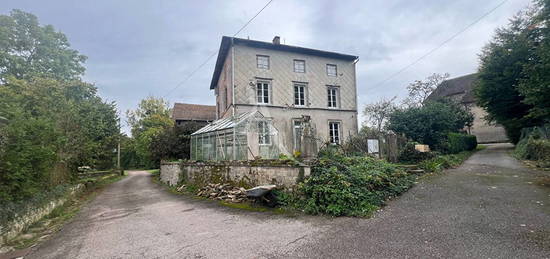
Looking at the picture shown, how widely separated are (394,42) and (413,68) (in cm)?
333

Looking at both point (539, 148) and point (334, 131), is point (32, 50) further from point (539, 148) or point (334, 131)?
point (539, 148)

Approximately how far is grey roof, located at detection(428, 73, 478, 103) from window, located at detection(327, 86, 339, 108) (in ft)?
55.6

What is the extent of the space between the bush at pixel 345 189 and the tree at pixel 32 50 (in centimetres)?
2284

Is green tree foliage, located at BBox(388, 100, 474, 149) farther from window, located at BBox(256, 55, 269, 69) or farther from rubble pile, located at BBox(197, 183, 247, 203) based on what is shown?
rubble pile, located at BBox(197, 183, 247, 203)

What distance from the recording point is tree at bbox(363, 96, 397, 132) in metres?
24.1

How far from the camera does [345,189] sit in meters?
5.51

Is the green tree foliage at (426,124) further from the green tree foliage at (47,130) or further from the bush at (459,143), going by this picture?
the green tree foliage at (47,130)

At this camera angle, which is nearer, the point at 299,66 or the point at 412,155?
the point at 412,155

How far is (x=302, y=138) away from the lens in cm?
1234

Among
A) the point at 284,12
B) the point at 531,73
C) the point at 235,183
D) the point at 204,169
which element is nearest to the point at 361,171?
the point at 235,183

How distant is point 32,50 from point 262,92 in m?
21.4

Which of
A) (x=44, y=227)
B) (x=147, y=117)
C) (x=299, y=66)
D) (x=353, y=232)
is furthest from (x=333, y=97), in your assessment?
(x=147, y=117)

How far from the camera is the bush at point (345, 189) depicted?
5.27 metres

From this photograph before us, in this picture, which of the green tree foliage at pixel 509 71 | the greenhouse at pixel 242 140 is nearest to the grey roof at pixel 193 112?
the greenhouse at pixel 242 140
